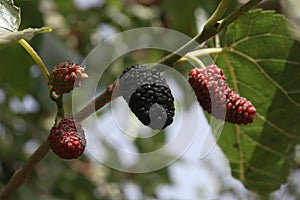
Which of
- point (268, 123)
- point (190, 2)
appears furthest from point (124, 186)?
point (268, 123)

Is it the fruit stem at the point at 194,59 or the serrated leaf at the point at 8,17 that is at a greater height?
the serrated leaf at the point at 8,17

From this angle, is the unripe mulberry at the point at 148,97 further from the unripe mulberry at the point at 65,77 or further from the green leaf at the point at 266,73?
the green leaf at the point at 266,73

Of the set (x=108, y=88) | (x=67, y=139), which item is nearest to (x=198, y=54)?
(x=108, y=88)

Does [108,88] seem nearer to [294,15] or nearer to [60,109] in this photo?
[60,109]

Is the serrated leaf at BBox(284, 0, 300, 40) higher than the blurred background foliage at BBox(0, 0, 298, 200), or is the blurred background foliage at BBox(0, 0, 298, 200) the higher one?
the serrated leaf at BBox(284, 0, 300, 40)

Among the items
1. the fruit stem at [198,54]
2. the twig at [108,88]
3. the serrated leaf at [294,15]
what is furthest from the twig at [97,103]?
the serrated leaf at [294,15]

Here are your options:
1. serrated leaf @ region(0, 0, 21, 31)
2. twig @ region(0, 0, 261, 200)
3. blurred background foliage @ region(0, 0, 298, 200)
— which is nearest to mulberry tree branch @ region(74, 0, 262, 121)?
twig @ region(0, 0, 261, 200)

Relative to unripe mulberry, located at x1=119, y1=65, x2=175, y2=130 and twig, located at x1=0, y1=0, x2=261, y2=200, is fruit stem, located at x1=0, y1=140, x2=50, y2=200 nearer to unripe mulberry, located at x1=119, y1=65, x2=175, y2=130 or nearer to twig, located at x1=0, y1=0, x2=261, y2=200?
twig, located at x1=0, y1=0, x2=261, y2=200
